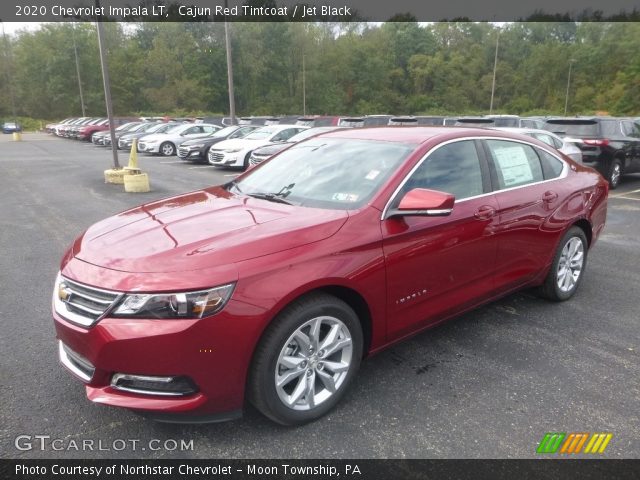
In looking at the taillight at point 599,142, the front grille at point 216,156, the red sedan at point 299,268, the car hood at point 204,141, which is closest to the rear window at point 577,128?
the taillight at point 599,142

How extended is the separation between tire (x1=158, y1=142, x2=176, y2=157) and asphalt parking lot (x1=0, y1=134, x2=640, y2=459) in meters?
17.6

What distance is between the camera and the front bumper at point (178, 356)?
7.78 ft

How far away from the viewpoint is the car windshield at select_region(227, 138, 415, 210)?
3275 millimetres

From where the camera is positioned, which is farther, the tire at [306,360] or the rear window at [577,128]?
the rear window at [577,128]

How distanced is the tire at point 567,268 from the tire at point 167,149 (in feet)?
65.0

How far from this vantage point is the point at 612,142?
→ 11828 millimetres

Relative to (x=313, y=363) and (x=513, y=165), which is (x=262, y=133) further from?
(x=313, y=363)

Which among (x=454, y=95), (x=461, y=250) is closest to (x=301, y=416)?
(x=461, y=250)

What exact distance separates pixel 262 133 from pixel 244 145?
140 cm

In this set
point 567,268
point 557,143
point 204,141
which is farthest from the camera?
point 204,141

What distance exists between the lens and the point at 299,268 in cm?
264

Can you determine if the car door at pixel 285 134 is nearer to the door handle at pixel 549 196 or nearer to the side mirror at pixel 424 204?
the door handle at pixel 549 196

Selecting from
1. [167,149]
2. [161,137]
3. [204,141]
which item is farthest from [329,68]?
[204,141]

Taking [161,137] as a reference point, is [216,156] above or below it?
below
